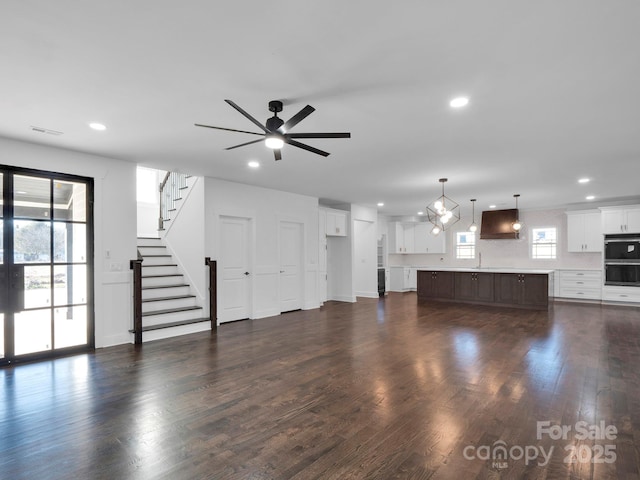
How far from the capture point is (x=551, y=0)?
1.95 meters

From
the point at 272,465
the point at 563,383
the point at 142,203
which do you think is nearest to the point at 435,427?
the point at 272,465

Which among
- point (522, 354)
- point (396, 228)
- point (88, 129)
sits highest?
point (88, 129)

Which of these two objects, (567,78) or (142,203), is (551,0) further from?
(142,203)

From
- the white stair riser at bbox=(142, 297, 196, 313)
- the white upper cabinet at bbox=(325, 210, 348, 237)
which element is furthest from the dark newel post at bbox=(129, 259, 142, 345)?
the white upper cabinet at bbox=(325, 210, 348, 237)

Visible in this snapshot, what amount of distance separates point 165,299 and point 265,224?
249 centimetres

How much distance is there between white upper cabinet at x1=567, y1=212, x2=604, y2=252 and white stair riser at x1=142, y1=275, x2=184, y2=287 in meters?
10.1

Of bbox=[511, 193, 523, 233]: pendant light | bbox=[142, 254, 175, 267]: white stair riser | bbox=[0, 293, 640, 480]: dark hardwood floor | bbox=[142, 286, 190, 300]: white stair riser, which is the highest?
bbox=[511, 193, 523, 233]: pendant light

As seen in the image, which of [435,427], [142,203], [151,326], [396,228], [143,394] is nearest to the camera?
[435,427]

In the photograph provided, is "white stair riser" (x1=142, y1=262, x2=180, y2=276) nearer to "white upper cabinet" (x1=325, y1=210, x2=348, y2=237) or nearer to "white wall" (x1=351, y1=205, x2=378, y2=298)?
"white upper cabinet" (x1=325, y1=210, x2=348, y2=237)

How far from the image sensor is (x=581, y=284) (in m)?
Result: 9.41

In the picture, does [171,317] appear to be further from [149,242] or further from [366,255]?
[366,255]

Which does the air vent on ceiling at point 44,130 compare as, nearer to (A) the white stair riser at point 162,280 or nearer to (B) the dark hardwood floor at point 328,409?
(B) the dark hardwood floor at point 328,409

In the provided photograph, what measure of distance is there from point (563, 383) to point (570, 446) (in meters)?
1.36

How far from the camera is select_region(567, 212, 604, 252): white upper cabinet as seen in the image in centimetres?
920
